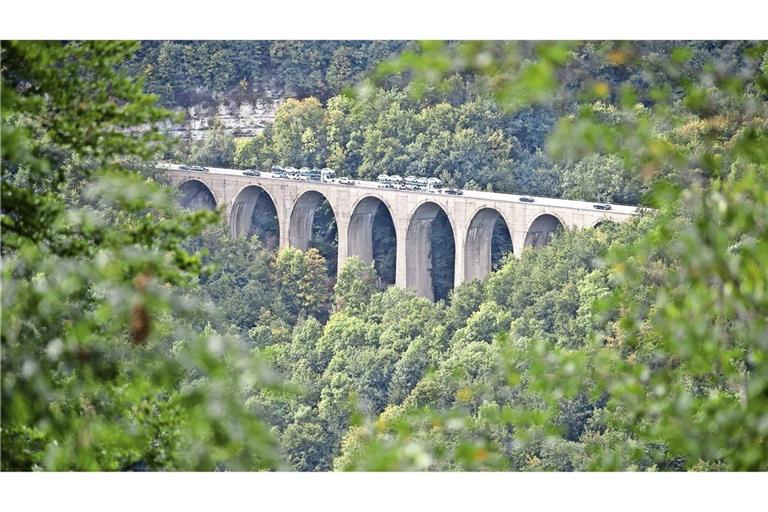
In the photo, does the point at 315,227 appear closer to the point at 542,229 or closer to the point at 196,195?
the point at 196,195

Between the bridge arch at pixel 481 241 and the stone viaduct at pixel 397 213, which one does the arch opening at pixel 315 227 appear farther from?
the bridge arch at pixel 481 241

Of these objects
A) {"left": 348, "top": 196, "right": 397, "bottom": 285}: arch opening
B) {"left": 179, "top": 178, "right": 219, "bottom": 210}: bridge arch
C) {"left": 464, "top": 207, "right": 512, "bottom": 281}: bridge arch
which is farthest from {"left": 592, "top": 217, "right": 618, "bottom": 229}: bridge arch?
{"left": 179, "top": 178, "right": 219, "bottom": 210}: bridge arch

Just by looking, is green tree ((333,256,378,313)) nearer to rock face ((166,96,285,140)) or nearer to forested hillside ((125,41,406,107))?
rock face ((166,96,285,140))

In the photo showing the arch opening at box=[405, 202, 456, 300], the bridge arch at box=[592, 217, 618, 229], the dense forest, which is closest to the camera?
the dense forest

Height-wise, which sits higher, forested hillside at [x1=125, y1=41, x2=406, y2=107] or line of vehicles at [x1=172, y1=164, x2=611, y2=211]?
forested hillside at [x1=125, y1=41, x2=406, y2=107]

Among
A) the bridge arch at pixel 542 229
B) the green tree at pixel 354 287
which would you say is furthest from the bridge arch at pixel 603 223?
the green tree at pixel 354 287

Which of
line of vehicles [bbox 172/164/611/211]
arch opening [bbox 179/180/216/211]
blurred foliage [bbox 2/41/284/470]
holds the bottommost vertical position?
blurred foliage [bbox 2/41/284/470]
